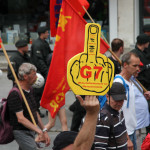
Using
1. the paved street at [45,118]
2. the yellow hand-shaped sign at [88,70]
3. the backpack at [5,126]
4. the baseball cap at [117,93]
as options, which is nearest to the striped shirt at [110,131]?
the baseball cap at [117,93]

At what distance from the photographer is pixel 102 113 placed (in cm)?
430

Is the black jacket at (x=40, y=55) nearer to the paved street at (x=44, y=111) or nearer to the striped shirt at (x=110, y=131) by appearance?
the paved street at (x=44, y=111)

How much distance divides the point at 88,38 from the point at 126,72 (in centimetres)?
281

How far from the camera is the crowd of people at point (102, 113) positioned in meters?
2.90

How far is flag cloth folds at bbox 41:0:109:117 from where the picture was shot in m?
5.74

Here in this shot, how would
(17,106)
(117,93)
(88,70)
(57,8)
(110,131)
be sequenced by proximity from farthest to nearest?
(57,8), (17,106), (117,93), (110,131), (88,70)

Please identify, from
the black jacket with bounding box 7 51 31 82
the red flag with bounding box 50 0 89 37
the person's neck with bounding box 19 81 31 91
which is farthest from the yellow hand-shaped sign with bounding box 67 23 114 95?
the black jacket with bounding box 7 51 31 82

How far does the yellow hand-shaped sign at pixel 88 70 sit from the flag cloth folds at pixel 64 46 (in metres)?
2.84

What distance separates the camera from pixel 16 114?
5.38 m

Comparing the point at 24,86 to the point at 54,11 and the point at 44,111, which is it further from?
the point at 44,111

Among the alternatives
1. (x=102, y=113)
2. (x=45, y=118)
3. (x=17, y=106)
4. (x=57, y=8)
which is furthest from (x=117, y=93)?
(x=45, y=118)

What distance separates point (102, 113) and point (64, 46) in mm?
1765

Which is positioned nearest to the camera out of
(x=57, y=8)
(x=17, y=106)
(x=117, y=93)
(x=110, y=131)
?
(x=110, y=131)

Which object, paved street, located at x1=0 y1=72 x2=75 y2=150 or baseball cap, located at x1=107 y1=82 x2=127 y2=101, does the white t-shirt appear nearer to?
baseball cap, located at x1=107 y1=82 x2=127 y2=101
